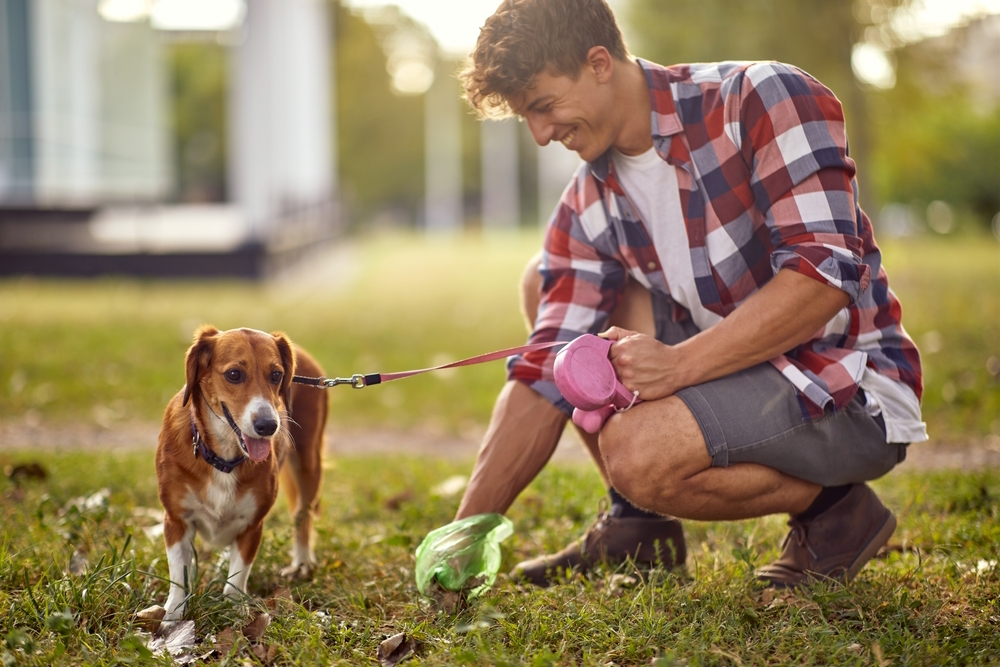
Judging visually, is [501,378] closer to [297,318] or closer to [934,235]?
[297,318]

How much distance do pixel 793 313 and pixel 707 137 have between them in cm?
60

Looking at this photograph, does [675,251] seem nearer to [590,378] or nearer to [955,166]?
[590,378]

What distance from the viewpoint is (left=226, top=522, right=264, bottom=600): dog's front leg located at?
9.21 feet

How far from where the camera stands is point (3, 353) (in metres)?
7.02

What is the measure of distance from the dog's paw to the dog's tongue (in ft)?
2.06

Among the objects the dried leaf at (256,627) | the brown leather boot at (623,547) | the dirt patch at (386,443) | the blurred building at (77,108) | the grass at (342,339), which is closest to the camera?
the dried leaf at (256,627)

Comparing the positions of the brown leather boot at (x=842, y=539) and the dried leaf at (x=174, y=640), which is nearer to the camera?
the dried leaf at (x=174, y=640)

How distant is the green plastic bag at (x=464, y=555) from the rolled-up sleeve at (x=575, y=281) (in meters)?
0.46

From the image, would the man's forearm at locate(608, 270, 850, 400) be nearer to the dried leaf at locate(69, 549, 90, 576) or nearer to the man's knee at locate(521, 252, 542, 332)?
the man's knee at locate(521, 252, 542, 332)

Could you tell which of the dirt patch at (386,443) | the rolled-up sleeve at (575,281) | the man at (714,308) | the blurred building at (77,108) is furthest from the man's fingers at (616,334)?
the blurred building at (77,108)

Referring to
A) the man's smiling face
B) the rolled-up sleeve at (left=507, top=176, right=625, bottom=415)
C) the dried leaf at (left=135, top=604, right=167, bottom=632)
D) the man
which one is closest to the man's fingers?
the man

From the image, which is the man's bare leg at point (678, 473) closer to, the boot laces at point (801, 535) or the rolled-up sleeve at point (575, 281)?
the boot laces at point (801, 535)

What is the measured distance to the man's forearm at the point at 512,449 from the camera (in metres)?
3.05

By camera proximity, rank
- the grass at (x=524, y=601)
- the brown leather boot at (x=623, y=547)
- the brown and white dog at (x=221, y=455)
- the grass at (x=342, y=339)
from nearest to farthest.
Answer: the grass at (x=524, y=601)
the brown and white dog at (x=221, y=455)
the brown leather boot at (x=623, y=547)
the grass at (x=342, y=339)
